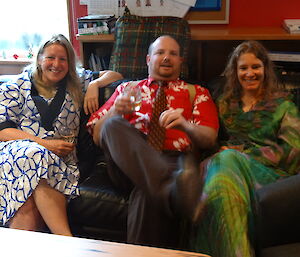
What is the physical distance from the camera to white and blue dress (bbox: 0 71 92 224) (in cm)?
164

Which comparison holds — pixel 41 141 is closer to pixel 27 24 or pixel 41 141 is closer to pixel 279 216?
pixel 279 216

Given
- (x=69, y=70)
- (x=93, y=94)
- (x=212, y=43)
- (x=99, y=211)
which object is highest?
(x=212, y=43)

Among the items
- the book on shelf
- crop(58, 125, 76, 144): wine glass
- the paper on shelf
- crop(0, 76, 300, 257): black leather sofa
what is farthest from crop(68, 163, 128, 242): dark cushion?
the paper on shelf

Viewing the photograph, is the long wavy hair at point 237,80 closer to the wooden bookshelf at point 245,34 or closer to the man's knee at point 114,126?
the wooden bookshelf at point 245,34

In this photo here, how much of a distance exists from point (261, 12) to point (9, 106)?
5.88 ft

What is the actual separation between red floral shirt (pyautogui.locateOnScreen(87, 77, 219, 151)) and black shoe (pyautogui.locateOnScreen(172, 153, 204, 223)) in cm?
54

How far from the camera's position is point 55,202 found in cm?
167

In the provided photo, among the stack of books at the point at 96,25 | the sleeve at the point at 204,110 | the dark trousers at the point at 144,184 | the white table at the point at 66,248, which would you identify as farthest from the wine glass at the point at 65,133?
the stack of books at the point at 96,25

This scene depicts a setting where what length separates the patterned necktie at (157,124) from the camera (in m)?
1.78

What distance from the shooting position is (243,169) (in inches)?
59.9

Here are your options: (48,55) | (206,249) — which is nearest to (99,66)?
(48,55)

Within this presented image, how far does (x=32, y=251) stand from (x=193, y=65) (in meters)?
1.83

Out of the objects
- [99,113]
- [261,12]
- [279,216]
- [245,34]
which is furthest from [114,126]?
[261,12]

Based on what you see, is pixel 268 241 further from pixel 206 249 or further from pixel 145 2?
pixel 145 2
